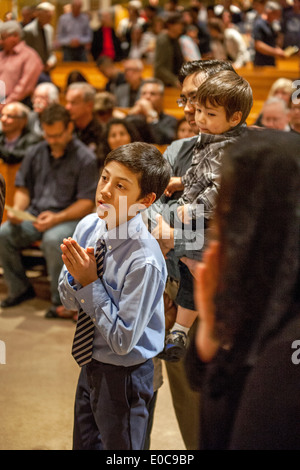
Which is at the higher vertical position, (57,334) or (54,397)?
(54,397)

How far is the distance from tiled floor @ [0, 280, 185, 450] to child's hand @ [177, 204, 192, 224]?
96cm

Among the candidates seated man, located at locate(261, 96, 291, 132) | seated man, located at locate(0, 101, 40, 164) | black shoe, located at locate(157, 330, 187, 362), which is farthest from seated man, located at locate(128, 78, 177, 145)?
black shoe, located at locate(157, 330, 187, 362)

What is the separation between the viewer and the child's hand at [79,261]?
1.32m

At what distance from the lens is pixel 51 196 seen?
3967mm

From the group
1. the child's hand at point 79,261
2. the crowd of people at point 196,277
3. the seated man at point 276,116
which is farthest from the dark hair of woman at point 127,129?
the child's hand at point 79,261

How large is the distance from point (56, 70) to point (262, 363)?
8.47 metres

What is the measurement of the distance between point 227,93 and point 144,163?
0.85 feet

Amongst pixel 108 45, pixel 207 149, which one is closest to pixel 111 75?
pixel 108 45

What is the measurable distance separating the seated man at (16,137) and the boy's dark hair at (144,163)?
9.60 ft

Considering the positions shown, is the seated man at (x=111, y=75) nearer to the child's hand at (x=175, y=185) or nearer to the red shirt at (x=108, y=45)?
the red shirt at (x=108, y=45)

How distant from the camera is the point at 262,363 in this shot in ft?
2.94

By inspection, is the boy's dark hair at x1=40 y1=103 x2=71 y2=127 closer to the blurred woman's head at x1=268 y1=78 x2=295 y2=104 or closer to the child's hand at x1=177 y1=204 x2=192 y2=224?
the blurred woman's head at x1=268 y1=78 x2=295 y2=104

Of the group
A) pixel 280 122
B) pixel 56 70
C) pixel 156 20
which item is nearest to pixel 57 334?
pixel 280 122
